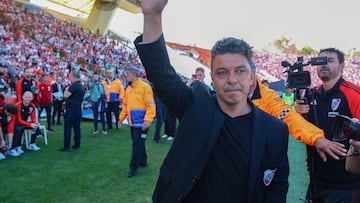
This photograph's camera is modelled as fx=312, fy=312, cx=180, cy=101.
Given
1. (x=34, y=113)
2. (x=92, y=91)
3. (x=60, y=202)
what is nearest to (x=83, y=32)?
(x=92, y=91)

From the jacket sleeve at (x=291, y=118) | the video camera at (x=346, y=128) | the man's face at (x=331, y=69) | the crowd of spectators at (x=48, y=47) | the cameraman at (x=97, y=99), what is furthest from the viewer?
the crowd of spectators at (x=48, y=47)

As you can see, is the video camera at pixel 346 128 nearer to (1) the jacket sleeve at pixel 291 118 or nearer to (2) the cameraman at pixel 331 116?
(1) the jacket sleeve at pixel 291 118

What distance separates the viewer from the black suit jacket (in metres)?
1.61

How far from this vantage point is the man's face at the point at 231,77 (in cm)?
175

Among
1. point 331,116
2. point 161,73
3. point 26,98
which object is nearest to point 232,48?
point 161,73

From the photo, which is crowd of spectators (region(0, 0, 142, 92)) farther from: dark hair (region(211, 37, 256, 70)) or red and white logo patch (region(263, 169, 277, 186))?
red and white logo patch (region(263, 169, 277, 186))

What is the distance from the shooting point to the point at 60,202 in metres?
4.67

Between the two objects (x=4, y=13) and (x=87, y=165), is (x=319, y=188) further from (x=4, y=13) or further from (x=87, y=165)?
(x=4, y=13)

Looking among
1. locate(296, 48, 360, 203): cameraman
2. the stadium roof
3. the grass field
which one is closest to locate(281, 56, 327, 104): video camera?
locate(296, 48, 360, 203): cameraman

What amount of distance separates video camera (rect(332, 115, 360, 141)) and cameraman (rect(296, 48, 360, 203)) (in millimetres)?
754

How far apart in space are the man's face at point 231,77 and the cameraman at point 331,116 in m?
1.46

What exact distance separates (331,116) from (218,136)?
68.0 inches

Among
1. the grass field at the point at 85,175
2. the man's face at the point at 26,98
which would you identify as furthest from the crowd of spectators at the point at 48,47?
the grass field at the point at 85,175

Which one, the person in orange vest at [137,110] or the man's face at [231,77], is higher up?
the man's face at [231,77]
